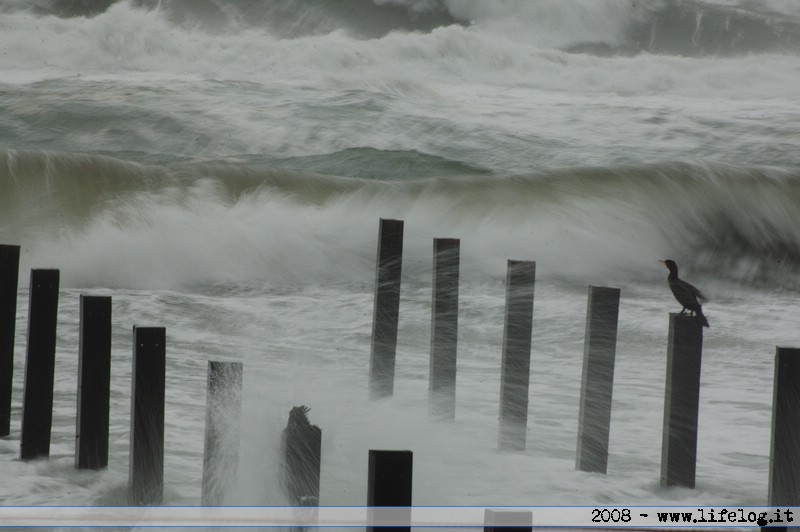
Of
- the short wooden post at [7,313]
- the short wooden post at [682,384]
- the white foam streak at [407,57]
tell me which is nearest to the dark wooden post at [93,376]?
the short wooden post at [7,313]

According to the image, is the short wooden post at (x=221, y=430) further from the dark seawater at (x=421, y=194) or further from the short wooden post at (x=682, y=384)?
the short wooden post at (x=682, y=384)

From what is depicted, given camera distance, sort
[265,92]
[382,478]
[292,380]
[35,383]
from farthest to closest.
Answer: [265,92] → [292,380] → [35,383] → [382,478]

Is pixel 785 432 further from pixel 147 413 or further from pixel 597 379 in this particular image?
pixel 147 413

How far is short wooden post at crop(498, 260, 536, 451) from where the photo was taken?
175 centimetres

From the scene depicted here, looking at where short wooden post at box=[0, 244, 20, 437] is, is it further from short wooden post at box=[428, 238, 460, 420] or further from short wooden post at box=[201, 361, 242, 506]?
short wooden post at box=[428, 238, 460, 420]

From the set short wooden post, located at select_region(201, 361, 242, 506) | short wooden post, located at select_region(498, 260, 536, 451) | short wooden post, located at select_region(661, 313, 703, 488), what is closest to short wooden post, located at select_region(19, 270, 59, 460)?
short wooden post, located at select_region(201, 361, 242, 506)

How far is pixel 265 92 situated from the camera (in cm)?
200

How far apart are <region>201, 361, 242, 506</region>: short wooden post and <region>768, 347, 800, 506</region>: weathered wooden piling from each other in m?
0.84

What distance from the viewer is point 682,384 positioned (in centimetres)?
165

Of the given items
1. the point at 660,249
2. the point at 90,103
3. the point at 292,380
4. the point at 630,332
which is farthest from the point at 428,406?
the point at 90,103

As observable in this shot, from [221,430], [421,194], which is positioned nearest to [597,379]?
[421,194]

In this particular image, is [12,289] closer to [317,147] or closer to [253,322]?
[253,322]

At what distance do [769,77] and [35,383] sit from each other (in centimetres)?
160

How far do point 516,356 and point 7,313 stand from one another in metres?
0.88
